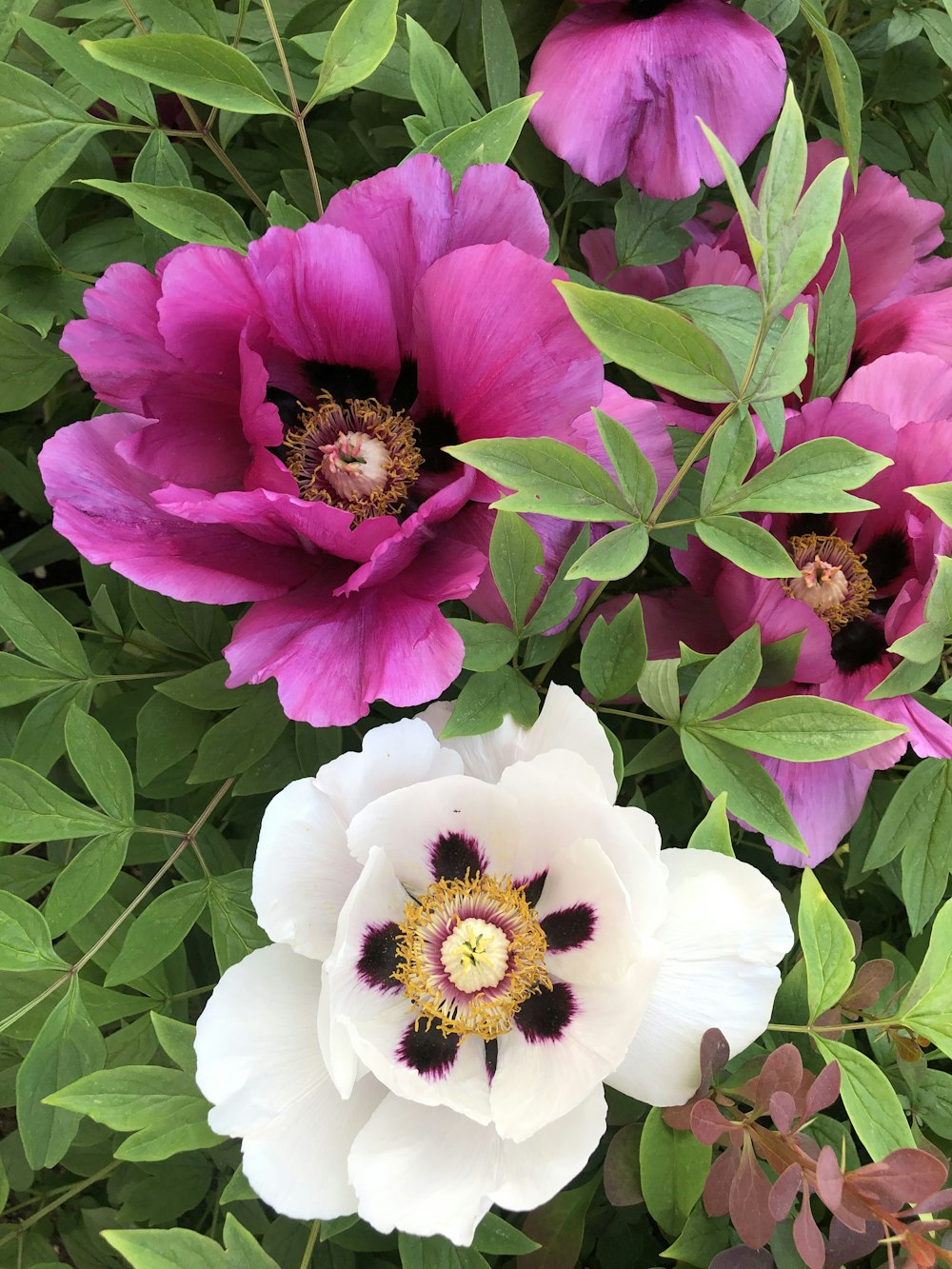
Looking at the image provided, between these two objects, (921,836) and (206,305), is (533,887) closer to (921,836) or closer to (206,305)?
(921,836)

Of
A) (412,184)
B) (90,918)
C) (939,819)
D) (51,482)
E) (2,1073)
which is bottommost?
(2,1073)

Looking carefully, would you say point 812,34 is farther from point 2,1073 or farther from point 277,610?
point 2,1073

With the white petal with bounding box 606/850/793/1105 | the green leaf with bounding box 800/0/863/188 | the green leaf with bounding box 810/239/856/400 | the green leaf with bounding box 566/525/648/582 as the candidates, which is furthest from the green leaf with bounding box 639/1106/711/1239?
the green leaf with bounding box 800/0/863/188

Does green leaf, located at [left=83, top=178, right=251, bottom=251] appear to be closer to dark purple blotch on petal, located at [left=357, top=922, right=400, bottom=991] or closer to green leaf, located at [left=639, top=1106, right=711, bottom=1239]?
dark purple blotch on petal, located at [left=357, top=922, right=400, bottom=991]

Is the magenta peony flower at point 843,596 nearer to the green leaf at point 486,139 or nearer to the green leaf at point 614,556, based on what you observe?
the green leaf at point 614,556

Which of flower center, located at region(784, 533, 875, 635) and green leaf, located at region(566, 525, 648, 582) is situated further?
flower center, located at region(784, 533, 875, 635)

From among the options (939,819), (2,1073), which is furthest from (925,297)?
(2,1073)

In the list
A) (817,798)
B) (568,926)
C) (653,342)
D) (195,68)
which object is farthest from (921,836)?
(195,68)
